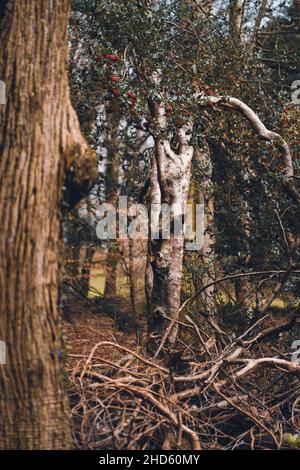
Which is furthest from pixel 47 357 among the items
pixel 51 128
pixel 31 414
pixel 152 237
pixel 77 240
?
pixel 77 240

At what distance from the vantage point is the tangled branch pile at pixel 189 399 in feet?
21.4

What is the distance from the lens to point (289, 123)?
10797 mm

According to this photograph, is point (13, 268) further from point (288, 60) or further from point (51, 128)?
point (288, 60)

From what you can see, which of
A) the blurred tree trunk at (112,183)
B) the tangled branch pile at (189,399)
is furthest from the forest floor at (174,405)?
the blurred tree trunk at (112,183)

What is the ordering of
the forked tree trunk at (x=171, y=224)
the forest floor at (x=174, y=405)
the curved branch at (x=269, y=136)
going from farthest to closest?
the forked tree trunk at (x=171, y=224)
the curved branch at (x=269, y=136)
the forest floor at (x=174, y=405)

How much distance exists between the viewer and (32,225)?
574 centimetres

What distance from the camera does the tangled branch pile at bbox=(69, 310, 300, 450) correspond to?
6519 millimetres

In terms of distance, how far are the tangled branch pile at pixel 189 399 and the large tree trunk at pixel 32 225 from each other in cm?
71

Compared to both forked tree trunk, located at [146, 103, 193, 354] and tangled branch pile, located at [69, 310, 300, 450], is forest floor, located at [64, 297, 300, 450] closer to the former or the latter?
tangled branch pile, located at [69, 310, 300, 450]

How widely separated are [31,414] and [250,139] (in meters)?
6.12

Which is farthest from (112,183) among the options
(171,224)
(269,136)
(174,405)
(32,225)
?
(32,225)

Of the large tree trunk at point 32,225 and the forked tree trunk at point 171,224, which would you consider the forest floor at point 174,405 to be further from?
the forked tree trunk at point 171,224

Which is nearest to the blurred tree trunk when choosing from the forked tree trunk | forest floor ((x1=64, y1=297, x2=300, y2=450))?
the forked tree trunk

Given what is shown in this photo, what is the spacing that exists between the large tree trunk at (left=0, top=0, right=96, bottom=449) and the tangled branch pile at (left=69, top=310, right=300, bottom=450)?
0.71 meters
